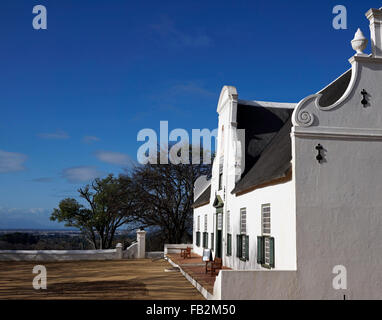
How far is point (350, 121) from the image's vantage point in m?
9.45

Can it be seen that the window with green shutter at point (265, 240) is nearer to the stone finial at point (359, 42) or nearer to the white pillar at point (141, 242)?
the stone finial at point (359, 42)

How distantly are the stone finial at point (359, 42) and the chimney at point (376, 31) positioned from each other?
0.36 m

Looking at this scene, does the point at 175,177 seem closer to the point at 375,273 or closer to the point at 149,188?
the point at 149,188

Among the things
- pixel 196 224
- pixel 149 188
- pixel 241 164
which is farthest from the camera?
pixel 149 188

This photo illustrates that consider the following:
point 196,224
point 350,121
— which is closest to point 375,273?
point 350,121

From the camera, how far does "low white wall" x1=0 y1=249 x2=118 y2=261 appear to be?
68.1ft

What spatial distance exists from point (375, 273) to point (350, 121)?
12.6 feet

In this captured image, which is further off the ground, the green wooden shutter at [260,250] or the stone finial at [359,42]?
the stone finial at [359,42]

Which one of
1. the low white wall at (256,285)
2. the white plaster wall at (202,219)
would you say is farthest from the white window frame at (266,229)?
the white plaster wall at (202,219)

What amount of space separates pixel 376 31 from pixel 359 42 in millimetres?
785

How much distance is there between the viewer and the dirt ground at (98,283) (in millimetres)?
10555

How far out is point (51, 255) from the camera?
21094 millimetres

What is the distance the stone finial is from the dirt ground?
802 centimetres

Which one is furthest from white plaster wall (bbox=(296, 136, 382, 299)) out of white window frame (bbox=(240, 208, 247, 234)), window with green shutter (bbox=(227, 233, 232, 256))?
window with green shutter (bbox=(227, 233, 232, 256))
